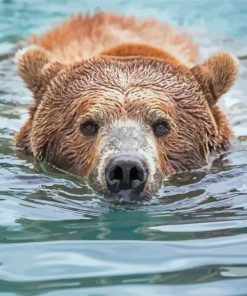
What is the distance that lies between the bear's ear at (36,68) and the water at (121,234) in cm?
51

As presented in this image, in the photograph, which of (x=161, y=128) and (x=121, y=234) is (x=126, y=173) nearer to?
(x=121, y=234)

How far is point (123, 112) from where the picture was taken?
5.78 metres

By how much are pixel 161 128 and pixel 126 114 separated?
291mm

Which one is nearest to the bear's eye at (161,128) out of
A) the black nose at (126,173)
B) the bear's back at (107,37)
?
the black nose at (126,173)

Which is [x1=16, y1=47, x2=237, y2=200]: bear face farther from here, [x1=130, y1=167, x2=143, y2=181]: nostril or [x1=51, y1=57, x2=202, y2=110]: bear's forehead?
[x1=130, y1=167, x2=143, y2=181]: nostril

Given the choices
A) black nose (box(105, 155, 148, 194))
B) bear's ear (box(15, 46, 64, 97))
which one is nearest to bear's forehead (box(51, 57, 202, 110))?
bear's ear (box(15, 46, 64, 97))

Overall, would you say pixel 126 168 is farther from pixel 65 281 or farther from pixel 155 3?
pixel 155 3

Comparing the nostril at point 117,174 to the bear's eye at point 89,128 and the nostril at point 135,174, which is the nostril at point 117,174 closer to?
the nostril at point 135,174

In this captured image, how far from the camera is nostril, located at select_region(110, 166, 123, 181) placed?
4.97 m

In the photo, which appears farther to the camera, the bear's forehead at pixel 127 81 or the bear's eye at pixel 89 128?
the bear's forehead at pixel 127 81

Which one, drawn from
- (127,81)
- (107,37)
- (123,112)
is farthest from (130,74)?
(107,37)

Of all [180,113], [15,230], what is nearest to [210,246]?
[15,230]

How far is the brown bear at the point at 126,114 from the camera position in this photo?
17.8 ft

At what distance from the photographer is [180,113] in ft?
19.9
